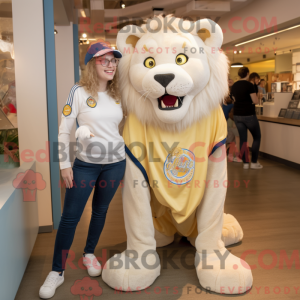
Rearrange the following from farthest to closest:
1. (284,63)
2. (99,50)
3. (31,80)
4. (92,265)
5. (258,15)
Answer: (284,63) < (258,15) < (31,80) < (92,265) < (99,50)

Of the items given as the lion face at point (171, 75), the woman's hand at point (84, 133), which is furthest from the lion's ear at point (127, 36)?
the woman's hand at point (84, 133)

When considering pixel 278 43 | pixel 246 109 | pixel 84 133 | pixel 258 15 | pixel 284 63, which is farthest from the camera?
pixel 284 63

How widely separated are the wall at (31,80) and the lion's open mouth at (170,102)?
1.16 m

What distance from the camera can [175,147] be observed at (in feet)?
6.63

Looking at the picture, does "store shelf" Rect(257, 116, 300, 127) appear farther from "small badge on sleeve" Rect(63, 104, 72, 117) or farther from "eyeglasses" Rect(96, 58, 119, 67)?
"small badge on sleeve" Rect(63, 104, 72, 117)

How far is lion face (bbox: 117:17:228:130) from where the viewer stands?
187 cm

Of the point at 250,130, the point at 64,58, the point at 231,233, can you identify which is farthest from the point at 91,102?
the point at 250,130

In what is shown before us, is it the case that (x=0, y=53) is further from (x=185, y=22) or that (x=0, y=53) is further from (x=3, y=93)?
(x=185, y=22)

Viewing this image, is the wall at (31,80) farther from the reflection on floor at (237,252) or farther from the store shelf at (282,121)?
the store shelf at (282,121)

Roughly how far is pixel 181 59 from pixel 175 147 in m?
0.50

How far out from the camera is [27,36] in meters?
2.62

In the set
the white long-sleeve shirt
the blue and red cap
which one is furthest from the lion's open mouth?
the blue and red cap

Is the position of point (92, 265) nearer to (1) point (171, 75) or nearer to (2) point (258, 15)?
(1) point (171, 75)

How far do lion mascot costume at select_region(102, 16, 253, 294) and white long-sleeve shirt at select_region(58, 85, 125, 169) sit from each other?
0.14 m
